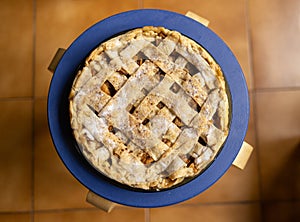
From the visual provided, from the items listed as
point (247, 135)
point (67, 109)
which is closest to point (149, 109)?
point (67, 109)

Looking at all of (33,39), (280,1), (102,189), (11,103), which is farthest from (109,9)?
(102,189)

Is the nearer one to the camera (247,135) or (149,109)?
(149,109)

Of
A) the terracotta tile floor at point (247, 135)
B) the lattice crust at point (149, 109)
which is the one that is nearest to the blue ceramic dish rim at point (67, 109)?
the lattice crust at point (149, 109)

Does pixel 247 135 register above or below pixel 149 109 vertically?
below

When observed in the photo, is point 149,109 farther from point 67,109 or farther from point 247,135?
point 247,135

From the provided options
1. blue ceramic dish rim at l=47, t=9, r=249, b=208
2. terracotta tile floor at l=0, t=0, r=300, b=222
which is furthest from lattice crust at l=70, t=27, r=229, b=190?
terracotta tile floor at l=0, t=0, r=300, b=222

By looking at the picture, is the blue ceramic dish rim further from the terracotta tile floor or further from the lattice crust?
the terracotta tile floor
